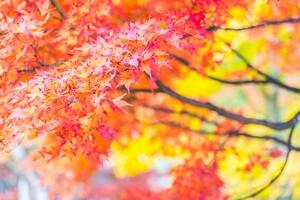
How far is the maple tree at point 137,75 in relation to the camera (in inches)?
128

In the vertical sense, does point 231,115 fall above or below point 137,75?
above

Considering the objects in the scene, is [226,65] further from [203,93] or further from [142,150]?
[142,150]

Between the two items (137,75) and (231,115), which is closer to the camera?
(137,75)

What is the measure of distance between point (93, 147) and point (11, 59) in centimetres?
83

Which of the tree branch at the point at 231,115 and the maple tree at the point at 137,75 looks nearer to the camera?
the maple tree at the point at 137,75

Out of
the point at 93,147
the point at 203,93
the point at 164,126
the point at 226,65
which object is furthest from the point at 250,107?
the point at 93,147

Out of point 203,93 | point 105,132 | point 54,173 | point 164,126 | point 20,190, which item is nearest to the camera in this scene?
point 105,132

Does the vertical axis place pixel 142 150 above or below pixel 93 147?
above

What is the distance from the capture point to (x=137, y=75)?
3.32 m

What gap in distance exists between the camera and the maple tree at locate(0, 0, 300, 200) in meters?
3.26

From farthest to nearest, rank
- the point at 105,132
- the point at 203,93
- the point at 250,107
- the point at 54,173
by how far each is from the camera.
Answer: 1. the point at 250,107
2. the point at 54,173
3. the point at 203,93
4. the point at 105,132


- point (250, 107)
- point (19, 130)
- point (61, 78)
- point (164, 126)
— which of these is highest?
point (250, 107)

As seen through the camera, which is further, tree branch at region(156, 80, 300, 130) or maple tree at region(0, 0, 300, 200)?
tree branch at region(156, 80, 300, 130)

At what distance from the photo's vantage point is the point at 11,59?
3795 mm
